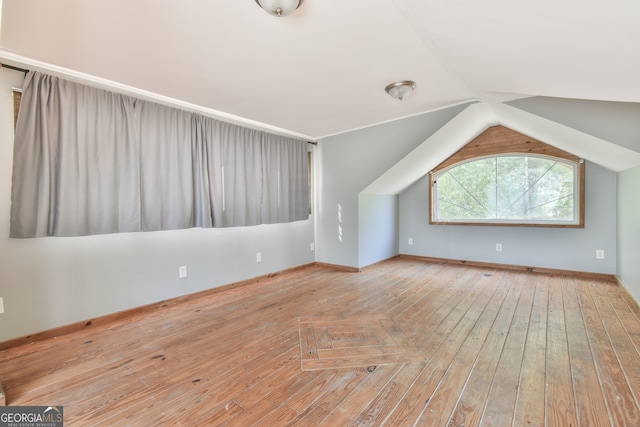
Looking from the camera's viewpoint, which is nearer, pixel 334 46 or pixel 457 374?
pixel 457 374

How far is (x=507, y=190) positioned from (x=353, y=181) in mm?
2414

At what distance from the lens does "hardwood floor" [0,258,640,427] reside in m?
1.36

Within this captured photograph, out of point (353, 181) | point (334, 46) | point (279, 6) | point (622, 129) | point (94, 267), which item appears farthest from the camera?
point (353, 181)

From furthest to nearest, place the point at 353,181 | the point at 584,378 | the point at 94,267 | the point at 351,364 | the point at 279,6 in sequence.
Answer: the point at 353,181 < the point at 94,267 < the point at 351,364 < the point at 584,378 < the point at 279,6

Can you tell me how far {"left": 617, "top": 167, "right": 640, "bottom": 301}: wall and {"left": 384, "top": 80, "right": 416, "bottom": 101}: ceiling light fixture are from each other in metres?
2.28

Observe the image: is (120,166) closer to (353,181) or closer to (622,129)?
(353,181)

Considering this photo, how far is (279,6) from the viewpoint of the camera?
4.70ft

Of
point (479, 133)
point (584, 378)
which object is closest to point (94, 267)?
point (584, 378)

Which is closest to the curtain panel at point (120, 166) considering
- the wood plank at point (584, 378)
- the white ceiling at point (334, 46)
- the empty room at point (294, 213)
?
the empty room at point (294, 213)

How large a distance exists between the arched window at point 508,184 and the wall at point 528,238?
0.12 metres

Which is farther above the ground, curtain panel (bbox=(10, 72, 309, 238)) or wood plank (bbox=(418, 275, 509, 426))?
curtain panel (bbox=(10, 72, 309, 238))

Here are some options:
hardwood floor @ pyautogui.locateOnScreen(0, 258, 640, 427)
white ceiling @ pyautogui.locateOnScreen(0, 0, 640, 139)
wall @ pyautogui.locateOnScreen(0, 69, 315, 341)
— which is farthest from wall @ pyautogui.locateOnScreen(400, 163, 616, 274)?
wall @ pyautogui.locateOnScreen(0, 69, 315, 341)

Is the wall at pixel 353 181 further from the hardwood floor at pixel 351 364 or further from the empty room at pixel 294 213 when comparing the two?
the hardwood floor at pixel 351 364

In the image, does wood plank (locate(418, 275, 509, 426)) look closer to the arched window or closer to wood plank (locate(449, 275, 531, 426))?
wood plank (locate(449, 275, 531, 426))
